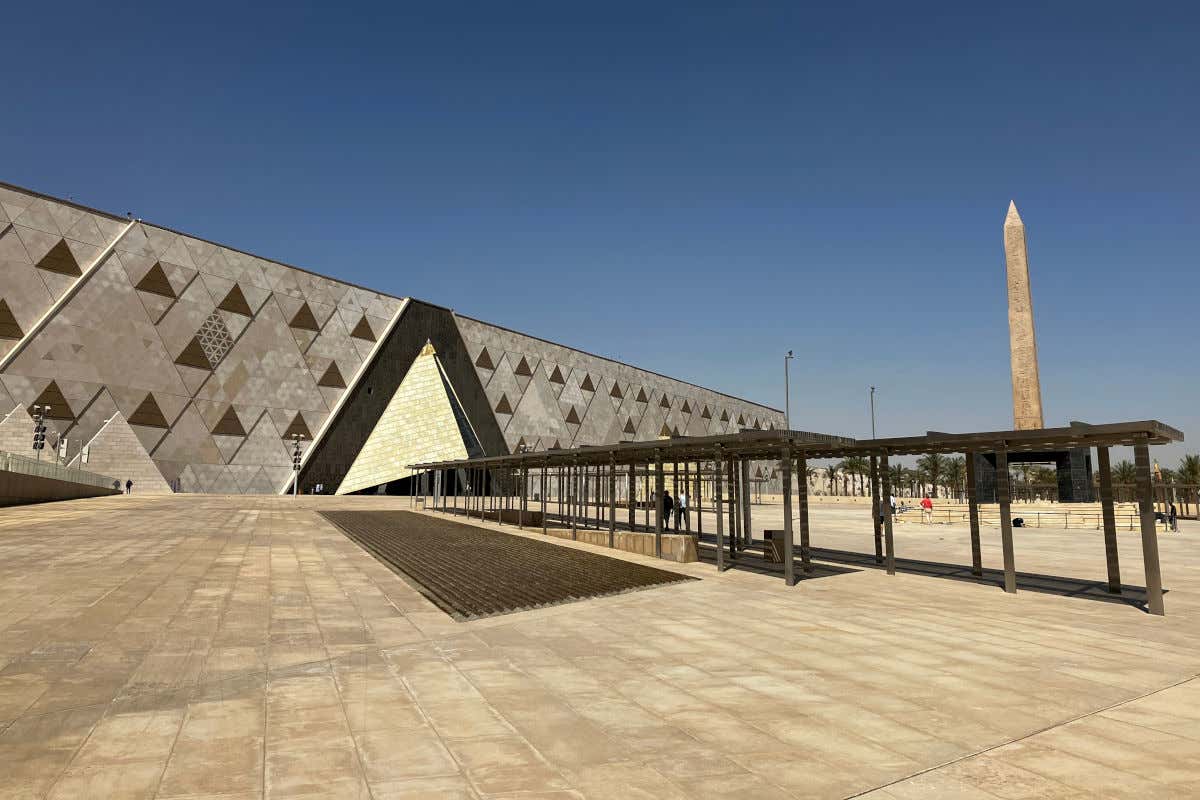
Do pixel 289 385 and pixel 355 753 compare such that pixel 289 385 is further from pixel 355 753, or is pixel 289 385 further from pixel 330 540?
pixel 355 753

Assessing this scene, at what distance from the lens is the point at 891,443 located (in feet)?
42.3

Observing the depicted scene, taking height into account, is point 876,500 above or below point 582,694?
above

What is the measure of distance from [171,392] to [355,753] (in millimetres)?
43333

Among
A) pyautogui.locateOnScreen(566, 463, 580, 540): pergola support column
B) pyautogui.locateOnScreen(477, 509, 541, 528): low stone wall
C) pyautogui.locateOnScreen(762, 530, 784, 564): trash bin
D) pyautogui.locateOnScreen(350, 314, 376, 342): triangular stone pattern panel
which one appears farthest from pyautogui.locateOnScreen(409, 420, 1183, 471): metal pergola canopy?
pyautogui.locateOnScreen(350, 314, 376, 342): triangular stone pattern panel

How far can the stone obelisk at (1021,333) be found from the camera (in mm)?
36906

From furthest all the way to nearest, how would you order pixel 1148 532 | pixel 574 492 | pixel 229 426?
pixel 229 426
pixel 574 492
pixel 1148 532

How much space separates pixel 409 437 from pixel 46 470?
21972 millimetres

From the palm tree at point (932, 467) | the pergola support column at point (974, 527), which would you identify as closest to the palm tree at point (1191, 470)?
the palm tree at point (932, 467)

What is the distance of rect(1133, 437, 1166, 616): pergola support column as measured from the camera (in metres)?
9.20

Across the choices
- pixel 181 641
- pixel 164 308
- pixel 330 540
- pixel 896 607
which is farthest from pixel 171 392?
pixel 896 607

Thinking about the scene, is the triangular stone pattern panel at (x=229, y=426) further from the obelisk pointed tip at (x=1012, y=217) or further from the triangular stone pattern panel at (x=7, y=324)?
the obelisk pointed tip at (x=1012, y=217)

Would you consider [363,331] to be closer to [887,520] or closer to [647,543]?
[647,543]

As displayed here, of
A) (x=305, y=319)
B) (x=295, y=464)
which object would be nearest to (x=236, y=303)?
(x=305, y=319)

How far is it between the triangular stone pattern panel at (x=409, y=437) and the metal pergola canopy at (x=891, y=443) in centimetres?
2926
